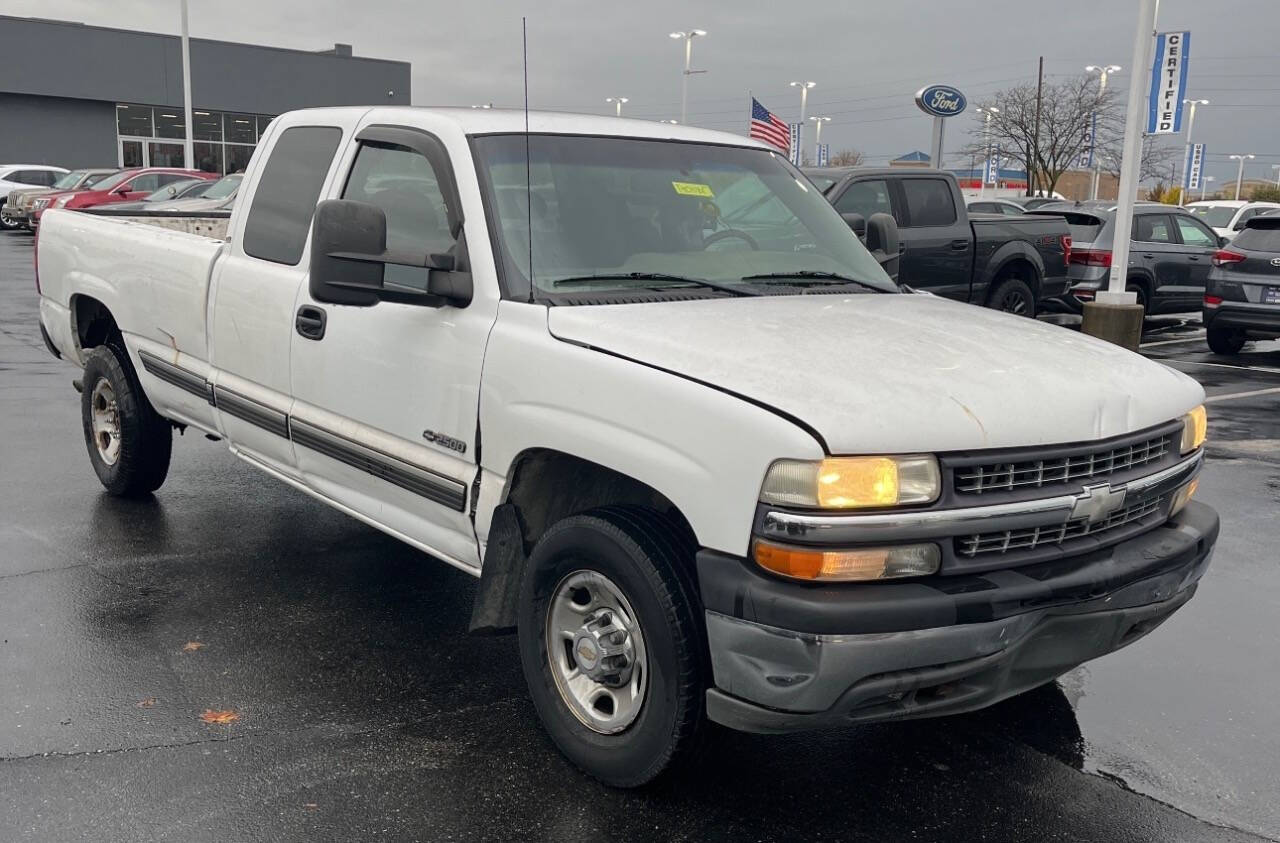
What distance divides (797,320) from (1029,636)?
1182mm

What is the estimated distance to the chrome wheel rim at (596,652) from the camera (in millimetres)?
3418

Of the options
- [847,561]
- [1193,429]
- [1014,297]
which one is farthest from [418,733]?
[1014,297]

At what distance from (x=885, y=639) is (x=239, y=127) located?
48.7 metres

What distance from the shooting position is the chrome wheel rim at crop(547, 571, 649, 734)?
3.42m

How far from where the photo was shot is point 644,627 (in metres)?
3.25

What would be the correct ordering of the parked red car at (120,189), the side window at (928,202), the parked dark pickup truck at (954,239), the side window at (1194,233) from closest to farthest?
the parked dark pickup truck at (954,239)
the side window at (928,202)
the side window at (1194,233)
the parked red car at (120,189)

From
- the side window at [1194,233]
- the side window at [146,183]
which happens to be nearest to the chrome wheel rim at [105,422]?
the side window at [1194,233]

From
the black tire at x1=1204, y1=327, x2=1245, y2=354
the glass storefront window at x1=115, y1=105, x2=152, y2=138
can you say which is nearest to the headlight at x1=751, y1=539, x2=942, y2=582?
the black tire at x1=1204, y1=327, x2=1245, y2=354

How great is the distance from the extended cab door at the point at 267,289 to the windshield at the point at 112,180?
22.9m

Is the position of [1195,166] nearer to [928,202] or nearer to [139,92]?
[139,92]

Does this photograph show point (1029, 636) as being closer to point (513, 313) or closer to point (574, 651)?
point (574, 651)

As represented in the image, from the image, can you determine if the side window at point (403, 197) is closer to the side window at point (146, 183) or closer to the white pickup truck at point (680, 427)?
the white pickup truck at point (680, 427)

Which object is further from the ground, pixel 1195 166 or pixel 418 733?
pixel 1195 166

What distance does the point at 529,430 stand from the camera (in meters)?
3.59
